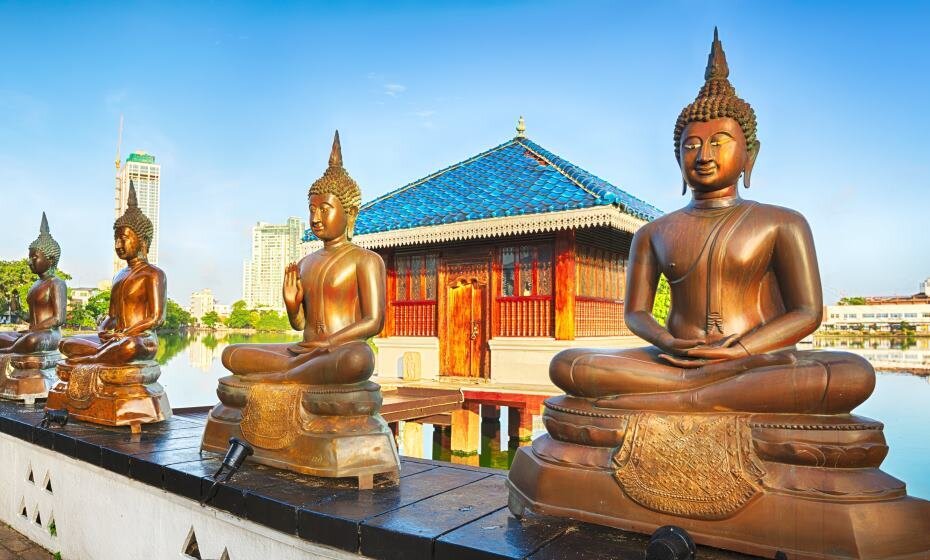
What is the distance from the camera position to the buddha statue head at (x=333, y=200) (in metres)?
3.66

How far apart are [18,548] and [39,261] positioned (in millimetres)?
3004

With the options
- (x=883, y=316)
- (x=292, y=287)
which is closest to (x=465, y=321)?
(x=292, y=287)

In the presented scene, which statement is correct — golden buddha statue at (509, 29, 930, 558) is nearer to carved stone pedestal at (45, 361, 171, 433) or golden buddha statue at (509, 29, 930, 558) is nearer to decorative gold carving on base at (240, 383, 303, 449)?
decorative gold carving on base at (240, 383, 303, 449)

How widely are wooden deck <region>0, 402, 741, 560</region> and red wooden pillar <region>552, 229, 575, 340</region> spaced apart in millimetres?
6451

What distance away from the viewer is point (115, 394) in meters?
4.80

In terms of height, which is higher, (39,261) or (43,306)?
(39,261)

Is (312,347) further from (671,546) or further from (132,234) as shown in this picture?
(132,234)

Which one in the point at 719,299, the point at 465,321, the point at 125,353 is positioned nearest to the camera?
the point at 719,299

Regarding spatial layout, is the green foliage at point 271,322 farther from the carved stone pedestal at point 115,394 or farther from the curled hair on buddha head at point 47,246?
the carved stone pedestal at point 115,394

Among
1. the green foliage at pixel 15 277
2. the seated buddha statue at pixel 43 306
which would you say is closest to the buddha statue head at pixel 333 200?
the seated buddha statue at pixel 43 306

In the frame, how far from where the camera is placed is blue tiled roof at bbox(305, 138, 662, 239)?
384 inches

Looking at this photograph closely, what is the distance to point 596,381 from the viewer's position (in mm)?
2463

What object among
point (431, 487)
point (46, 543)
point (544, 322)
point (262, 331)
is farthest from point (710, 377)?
point (262, 331)

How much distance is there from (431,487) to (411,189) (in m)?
9.98
